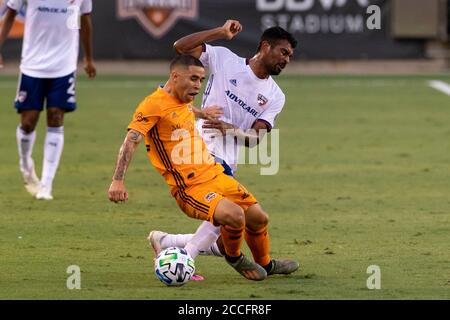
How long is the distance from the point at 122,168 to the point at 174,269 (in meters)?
0.80

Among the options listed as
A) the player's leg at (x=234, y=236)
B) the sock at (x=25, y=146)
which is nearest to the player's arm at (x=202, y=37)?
the player's leg at (x=234, y=236)

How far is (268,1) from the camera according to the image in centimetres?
2841

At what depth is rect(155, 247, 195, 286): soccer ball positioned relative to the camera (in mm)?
8570

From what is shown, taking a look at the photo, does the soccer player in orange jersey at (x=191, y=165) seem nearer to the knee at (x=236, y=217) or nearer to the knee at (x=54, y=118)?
the knee at (x=236, y=217)

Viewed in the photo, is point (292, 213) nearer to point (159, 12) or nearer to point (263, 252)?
point (263, 252)

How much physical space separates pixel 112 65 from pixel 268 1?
402cm

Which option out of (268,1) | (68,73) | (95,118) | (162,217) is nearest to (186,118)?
(162,217)

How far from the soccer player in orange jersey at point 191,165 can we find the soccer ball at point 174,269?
37cm

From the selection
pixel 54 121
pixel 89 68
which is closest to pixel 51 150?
pixel 54 121

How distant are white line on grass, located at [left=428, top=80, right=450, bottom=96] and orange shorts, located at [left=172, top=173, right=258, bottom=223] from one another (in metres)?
15.9

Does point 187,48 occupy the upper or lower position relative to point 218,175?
upper

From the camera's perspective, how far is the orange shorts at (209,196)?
8820 mm

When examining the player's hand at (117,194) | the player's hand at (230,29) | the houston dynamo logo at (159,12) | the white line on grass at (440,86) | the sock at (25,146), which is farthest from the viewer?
the houston dynamo logo at (159,12)
